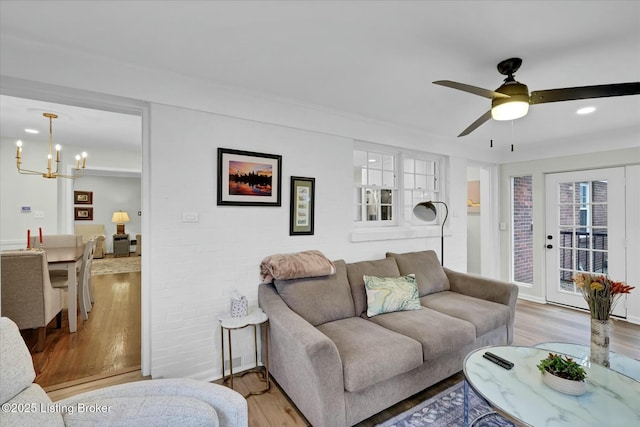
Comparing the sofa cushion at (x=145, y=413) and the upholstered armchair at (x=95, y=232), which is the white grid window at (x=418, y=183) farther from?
the upholstered armchair at (x=95, y=232)

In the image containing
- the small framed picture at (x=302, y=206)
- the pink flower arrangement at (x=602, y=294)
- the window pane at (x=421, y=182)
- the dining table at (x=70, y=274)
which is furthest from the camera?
the window pane at (x=421, y=182)

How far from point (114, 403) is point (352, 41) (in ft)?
6.89

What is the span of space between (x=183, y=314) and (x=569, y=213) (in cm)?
490

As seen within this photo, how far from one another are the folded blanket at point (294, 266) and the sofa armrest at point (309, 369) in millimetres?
323

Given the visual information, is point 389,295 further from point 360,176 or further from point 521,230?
point 521,230

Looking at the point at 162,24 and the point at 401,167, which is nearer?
the point at 162,24

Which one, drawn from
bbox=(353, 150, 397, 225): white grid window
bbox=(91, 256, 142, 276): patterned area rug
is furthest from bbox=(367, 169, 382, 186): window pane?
bbox=(91, 256, 142, 276): patterned area rug

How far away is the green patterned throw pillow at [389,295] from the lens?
101 inches

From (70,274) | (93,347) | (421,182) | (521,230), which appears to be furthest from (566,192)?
(70,274)

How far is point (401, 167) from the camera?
3.71 metres

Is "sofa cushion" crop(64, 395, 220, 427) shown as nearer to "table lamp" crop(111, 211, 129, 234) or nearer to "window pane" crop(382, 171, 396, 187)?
"window pane" crop(382, 171, 396, 187)

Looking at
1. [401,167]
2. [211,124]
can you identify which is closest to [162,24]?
[211,124]

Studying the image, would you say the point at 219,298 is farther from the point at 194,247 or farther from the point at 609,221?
the point at 609,221

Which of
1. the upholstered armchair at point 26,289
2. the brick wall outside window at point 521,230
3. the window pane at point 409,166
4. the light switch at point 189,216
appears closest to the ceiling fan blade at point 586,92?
the window pane at point 409,166
